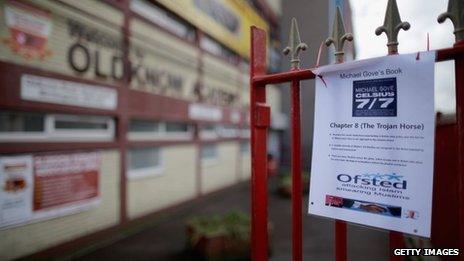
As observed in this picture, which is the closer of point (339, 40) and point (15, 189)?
point (339, 40)

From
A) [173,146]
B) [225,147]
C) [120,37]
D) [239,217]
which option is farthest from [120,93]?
[225,147]

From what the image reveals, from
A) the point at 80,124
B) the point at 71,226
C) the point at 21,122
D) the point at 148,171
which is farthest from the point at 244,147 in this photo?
the point at 21,122

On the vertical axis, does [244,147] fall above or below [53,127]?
below

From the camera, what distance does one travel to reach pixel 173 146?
9727 millimetres

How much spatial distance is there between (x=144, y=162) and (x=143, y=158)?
0.36ft

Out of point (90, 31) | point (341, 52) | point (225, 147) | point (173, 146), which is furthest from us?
point (225, 147)

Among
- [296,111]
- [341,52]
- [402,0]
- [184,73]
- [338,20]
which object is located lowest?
[296,111]

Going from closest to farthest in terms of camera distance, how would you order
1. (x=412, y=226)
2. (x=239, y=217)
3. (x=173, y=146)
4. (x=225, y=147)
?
(x=412, y=226)
(x=239, y=217)
(x=173, y=146)
(x=225, y=147)

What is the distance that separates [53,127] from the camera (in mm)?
6059

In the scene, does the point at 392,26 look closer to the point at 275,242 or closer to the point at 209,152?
the point at 275,242

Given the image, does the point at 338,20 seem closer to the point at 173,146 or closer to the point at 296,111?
the point at 296,111

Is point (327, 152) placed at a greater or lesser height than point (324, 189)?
greater

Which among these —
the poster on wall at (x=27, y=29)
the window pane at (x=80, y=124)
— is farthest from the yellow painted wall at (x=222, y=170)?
the poster on wall at (x=27, y=29)

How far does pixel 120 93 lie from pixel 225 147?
6.25m
